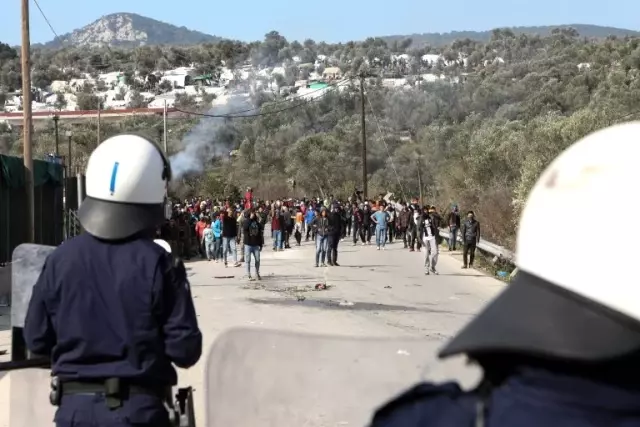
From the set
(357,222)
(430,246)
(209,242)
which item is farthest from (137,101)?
(430,246)

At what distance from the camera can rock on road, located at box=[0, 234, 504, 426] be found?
42.5ft

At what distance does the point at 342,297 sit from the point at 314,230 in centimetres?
837

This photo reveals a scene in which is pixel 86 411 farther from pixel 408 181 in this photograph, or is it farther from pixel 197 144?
pixel 197 144

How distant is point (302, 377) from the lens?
2225mm

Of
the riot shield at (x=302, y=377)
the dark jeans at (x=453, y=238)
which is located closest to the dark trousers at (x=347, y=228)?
the dark jeans at (x=453, y=238)

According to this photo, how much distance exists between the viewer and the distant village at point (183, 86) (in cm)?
14175

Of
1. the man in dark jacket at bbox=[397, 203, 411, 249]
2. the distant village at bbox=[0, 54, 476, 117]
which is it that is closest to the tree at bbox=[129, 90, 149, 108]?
the distant village at bbox=[0, 54, 476, 117]

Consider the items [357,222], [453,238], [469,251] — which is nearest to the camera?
[469,251]

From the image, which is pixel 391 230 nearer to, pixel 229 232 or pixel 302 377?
pixel 229 232

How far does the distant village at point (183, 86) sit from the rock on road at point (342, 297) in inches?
4242

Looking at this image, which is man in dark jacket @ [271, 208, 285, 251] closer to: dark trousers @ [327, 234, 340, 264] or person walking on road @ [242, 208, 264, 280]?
dark trousers @ [327, 234, 340, 264]

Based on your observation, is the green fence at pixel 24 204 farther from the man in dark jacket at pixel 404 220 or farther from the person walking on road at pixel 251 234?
the man in dark jacket at pixel 404 220

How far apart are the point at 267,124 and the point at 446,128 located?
30426 mm

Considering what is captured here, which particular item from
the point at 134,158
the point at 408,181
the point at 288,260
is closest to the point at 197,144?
the point at 408,181
